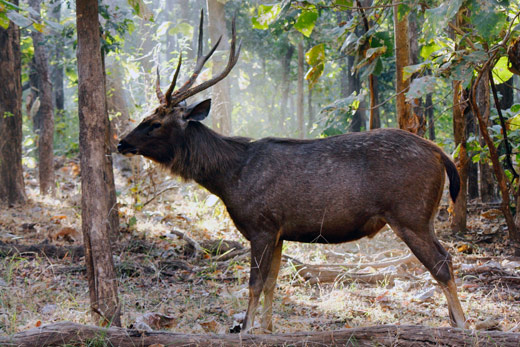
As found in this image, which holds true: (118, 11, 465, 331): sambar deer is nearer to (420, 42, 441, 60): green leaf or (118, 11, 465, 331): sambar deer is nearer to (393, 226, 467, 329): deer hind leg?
(393, 226, 467, 329): deer hind leg

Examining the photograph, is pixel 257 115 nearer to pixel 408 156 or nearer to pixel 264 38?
pixel 264 38

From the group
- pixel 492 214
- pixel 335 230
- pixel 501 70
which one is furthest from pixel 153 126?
pixel 492 214

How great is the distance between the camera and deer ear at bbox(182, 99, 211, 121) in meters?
5.49

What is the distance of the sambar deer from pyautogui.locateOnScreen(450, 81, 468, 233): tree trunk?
2601mm

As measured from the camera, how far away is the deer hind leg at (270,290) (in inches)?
198

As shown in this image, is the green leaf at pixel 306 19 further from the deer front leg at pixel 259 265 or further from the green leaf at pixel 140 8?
the deer front leg at pixel 259 265

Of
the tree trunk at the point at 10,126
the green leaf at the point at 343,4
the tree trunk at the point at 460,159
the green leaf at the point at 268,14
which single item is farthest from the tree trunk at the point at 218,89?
the tree trunk at the point at 460,159

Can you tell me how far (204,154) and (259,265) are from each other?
1266 millimetres

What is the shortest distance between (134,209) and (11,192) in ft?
9.62

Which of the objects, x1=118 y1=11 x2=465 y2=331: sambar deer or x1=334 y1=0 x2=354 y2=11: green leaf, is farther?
x1=334 y1=0 x2=354 y2=11: green leaf

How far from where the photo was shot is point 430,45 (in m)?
7.40

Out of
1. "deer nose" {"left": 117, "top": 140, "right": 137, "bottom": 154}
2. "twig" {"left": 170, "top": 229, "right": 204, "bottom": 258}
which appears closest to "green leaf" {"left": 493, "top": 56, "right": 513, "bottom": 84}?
"twig" {"left": 170, "top": 229, "right": 204, "bottom": 258}

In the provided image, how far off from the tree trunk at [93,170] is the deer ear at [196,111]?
4.15 ft

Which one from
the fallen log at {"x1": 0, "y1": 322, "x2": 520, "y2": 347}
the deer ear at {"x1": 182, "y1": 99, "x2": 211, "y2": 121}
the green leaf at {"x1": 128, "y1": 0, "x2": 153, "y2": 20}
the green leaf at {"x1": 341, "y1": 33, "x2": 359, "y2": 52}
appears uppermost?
the green leaf at {"x1": 128, "y1": 0, "x2": 153, "y2": 20}
